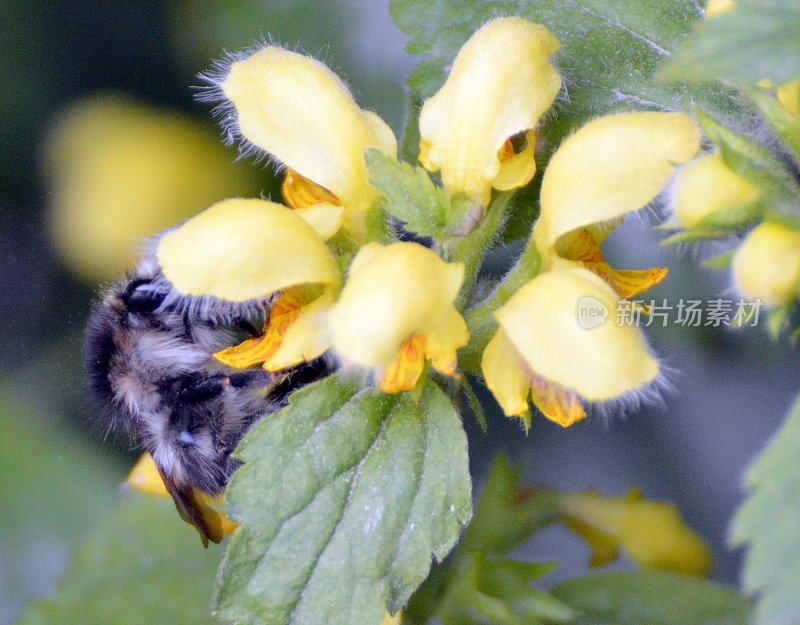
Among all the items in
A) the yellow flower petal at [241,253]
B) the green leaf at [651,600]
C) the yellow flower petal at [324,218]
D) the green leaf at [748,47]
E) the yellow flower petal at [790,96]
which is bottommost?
the green leaf at [651,600]

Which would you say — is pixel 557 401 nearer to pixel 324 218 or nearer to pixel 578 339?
pixel 578 339

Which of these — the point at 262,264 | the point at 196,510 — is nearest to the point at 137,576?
the point at 196,510

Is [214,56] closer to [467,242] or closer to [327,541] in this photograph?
[467,242]

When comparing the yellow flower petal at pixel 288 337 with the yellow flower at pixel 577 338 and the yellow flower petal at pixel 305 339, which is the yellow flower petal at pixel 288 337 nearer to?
the yellow flower petal at pixel 305 339

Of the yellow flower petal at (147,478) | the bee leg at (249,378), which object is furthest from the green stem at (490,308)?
the yellow flower petal at (147,478)

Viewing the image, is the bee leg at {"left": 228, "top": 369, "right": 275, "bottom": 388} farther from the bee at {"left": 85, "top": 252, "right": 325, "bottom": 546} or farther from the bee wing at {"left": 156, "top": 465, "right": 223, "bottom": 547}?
the bee wing at {"left": 156, "top": 465, "right": 223, "bottom": 547}

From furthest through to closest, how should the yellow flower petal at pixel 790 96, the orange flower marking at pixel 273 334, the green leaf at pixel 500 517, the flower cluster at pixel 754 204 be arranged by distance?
the green leaf at pixel 500 517 → the orange flower marking at pixel 273 334 → the yellow flower petal at pixel 790 96 → the flower cluster at pixel 754 204

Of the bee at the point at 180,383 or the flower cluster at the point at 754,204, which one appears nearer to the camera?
the flower cluster at the point at 754,204
